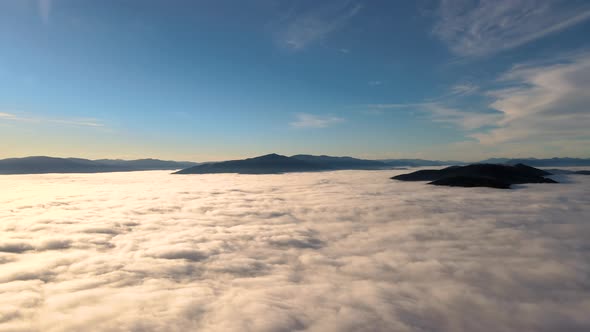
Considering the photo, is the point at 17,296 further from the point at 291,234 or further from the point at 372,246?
the point at 372,246

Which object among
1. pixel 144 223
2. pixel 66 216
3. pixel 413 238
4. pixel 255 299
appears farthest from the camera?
pixel 66 216

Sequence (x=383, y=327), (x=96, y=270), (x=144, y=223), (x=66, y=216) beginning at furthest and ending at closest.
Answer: (x=66, y=216) → (x=144, y=223) → (x=96, y=270) → (x=383, y=327)

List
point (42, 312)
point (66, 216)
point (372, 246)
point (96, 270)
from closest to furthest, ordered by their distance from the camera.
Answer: point (42, 312) → point (96, 270) → point (372, 246) → point (66, 216)

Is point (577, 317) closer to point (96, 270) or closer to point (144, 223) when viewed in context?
point (96, 270)

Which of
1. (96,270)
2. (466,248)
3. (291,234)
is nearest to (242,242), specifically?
(291,234)

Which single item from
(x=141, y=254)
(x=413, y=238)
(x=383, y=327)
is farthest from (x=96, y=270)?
(x=413, y=238)

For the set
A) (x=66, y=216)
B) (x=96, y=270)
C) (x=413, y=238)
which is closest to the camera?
(x=96, y=270)

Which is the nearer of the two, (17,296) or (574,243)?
(17,296)

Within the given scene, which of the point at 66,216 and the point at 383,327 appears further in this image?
the point at 66,216
